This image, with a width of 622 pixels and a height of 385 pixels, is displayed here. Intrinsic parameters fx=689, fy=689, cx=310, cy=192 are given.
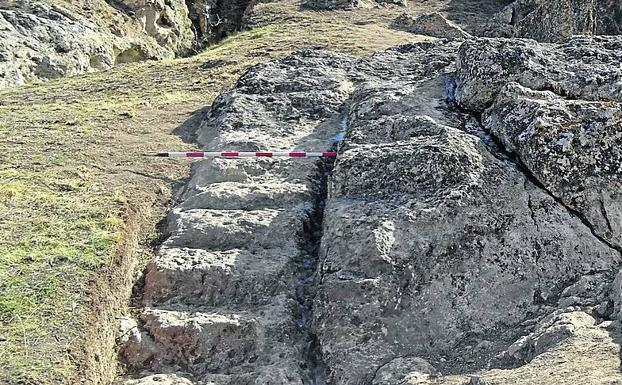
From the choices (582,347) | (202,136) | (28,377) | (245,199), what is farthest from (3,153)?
(582,347)

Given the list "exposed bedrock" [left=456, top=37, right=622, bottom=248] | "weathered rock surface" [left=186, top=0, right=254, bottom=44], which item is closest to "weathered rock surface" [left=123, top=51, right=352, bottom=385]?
"exposed bedrock" [left=456, top=37, right=622, bottom=248]

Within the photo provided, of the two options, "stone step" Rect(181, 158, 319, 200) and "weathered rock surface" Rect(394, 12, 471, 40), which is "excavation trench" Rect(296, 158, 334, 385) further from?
"weathered rock surface" Rect(394, 12, 471, 40)

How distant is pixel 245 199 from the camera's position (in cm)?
896

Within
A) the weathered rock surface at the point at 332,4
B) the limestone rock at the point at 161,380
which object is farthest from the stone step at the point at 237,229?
the weathered rock surface at the point at 332,4

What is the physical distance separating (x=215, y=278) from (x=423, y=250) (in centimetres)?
230

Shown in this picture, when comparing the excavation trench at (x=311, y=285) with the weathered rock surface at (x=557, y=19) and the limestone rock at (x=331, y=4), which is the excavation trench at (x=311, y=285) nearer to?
the weathered rock surface at (x=557, y=19)

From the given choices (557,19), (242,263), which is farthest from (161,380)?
(557,19)

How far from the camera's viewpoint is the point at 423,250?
23.8 feet

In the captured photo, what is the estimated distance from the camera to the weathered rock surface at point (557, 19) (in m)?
16.8

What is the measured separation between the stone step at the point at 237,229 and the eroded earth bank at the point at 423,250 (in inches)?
0.8

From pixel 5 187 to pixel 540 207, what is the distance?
657cm

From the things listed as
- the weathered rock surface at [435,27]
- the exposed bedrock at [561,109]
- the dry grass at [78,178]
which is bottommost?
the dry grass at [78,178]

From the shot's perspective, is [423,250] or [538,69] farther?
[538,69]

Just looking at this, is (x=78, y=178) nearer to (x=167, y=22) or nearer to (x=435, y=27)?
(x=435, y=27)
